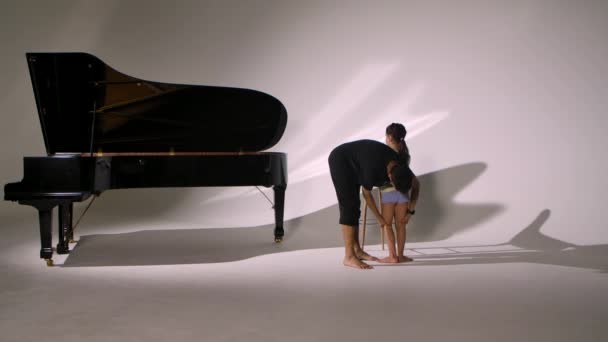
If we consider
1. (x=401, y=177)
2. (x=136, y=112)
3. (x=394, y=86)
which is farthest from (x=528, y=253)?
(x=136, y=112)

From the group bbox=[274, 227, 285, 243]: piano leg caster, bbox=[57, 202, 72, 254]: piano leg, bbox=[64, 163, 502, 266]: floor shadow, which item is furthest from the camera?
bbox=[274, 227, 285, 243]: piano leg caster

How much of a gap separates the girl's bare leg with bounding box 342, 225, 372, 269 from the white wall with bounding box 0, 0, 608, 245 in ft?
4.77

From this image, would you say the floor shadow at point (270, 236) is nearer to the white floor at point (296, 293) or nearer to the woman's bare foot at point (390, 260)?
the white floor at point (296, 293)

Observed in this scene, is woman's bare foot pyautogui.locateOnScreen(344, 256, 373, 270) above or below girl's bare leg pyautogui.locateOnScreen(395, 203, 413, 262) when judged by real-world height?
below

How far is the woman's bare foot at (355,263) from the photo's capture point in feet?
12.9

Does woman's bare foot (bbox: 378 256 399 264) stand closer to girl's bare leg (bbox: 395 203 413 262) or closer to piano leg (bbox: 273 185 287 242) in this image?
girl's bare leg (bbox: 395 203 413 262)

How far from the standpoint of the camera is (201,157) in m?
4.24

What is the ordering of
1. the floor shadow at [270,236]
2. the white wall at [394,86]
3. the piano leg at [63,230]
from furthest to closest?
the white wall at [394,86] < the floor shadow at [270,236] < the piano leg at [63,230]

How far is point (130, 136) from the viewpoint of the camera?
4.54 meters

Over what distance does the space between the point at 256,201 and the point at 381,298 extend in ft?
11.5

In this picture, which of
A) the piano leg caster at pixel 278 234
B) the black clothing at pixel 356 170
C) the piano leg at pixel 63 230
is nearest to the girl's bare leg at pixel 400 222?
the black clothing at pixel 356 170

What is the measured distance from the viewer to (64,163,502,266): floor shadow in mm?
4633

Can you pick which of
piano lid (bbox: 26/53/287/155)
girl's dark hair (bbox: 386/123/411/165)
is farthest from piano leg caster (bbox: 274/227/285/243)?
girl's dark hair (bbox: 386/123/411/165)

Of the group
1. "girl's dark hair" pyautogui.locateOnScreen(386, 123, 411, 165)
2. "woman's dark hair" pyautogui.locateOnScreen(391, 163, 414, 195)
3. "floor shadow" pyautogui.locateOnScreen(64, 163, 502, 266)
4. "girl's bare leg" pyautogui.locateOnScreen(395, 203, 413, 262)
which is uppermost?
"girl's dark hair" pyautogui.locateOnScreen(386, 123, 411, 165)
